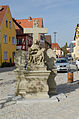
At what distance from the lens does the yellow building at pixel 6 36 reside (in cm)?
2480

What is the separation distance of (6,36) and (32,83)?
71.0 ft

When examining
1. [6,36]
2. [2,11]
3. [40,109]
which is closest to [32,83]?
[40,109]

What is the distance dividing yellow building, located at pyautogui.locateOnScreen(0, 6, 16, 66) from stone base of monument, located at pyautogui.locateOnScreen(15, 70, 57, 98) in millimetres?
19007

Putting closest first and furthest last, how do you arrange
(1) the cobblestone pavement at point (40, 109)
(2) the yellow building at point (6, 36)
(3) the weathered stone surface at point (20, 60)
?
1. (1) the cobblestone pavement at point (40, 109)
2. (3) the weathered stone surface at point (20, 60)
3. (2) the yellow building at point (6, 36)

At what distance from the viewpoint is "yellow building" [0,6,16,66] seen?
977 inches

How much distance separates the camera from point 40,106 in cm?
519

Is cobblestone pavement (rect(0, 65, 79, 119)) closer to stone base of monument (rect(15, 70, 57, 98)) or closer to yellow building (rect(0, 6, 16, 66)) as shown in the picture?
stone base of monument (rect(15, 70, 57, 98))

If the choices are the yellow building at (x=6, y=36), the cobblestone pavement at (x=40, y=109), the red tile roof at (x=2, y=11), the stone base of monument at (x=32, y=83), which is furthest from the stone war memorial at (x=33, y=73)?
the red tile roof at (x=2, y=11)

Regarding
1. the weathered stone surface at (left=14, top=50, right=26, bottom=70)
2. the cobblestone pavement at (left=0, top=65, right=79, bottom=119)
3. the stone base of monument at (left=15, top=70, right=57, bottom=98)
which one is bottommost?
the cobblestone pavement at (left=0, top=65, right=79, bottom=119)

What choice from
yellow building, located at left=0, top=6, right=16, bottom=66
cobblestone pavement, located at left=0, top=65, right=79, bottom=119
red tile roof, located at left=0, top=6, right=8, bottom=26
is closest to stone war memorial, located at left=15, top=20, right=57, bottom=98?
cobblestone pavement, located at left=0, top=65, right=79, bottom=119

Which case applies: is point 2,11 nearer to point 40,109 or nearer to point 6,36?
point 6,36

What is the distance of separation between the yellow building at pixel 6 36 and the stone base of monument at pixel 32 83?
1901 cm

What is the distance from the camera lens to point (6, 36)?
26.3 meters

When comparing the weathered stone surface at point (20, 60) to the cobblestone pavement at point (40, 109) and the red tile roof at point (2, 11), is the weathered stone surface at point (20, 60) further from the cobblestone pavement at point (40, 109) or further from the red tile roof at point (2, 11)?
the red tile roof at point (2, 11)
